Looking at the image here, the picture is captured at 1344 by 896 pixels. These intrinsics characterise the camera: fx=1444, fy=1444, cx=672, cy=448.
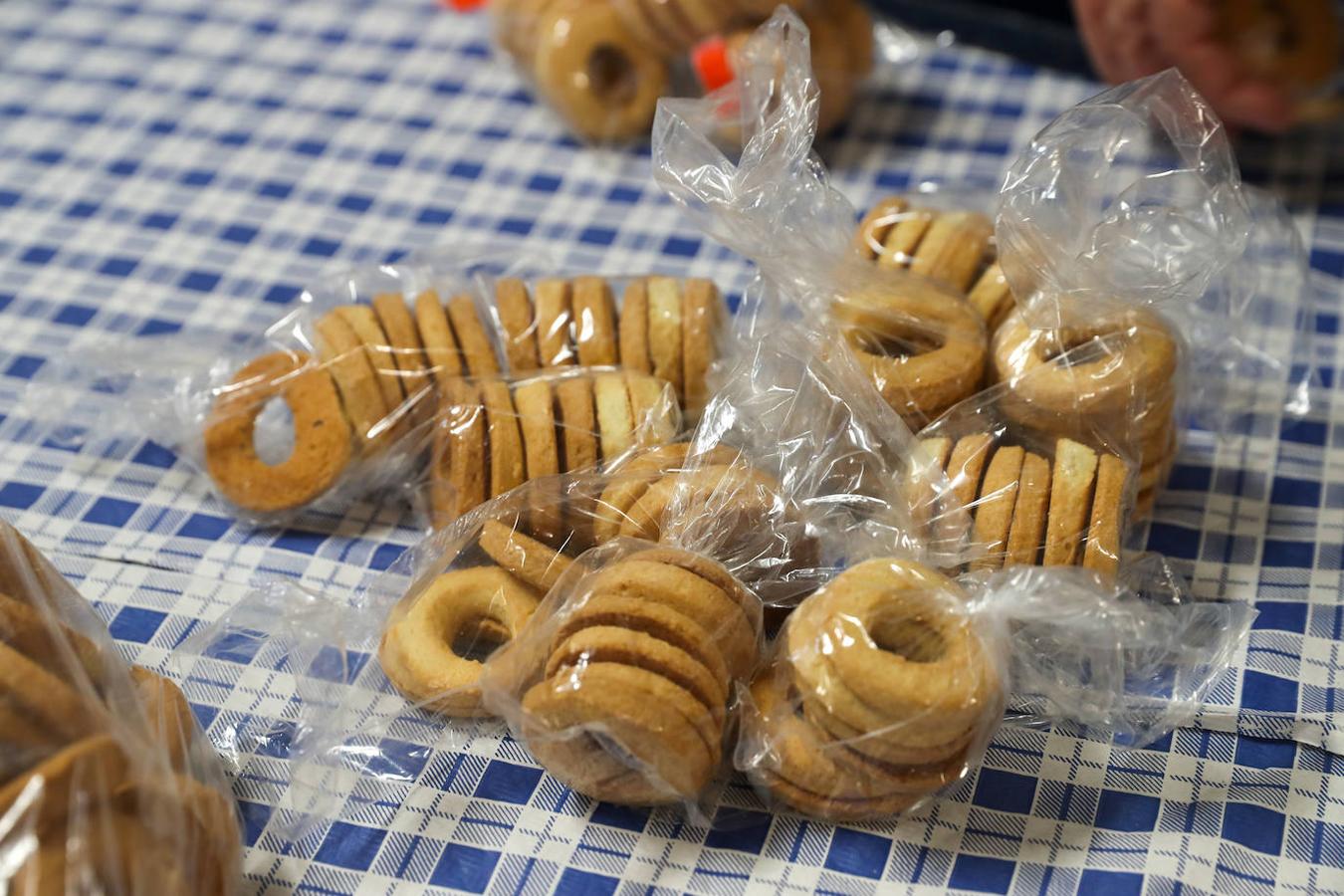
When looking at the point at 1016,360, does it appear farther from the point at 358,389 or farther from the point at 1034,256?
the point at 358,389

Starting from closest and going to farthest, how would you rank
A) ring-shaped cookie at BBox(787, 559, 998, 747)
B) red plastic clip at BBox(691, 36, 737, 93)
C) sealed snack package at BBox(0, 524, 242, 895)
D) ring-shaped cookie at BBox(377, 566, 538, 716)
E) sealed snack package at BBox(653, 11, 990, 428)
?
sealed snack package at BBox(0, 524, 242, 895) < ring-shaped cookie at BBox(787, 559, 998, 747) < ring-shaped cookie at BBox(377, 566, 538, 716) < sealed snack package at BBox(653, 11, 990, 428) < red plastic clip at BBox(691, 36, 737, 93)

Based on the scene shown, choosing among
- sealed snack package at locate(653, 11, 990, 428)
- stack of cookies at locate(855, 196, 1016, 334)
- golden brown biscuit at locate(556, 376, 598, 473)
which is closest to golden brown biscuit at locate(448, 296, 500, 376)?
golden brown biscuit at locate(556, 376, 598, 473)

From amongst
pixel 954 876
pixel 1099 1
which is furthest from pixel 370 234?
pixel 954 876

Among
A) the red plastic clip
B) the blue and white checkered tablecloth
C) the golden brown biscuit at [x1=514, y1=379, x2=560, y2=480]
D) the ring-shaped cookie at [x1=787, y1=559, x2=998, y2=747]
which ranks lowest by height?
the blue and white checkered tablecloth

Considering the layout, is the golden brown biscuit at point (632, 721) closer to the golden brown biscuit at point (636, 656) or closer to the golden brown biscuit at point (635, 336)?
the golden brown biscuit at point (636, 656)

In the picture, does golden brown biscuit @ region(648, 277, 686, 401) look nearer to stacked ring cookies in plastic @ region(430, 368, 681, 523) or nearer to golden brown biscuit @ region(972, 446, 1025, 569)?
stacked ring cookies in plastic @ region(430, 368, 681, 523)

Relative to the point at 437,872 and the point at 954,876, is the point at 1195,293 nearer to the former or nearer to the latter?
the point at 954,876

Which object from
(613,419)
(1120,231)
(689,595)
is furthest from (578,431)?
(1120,231)
